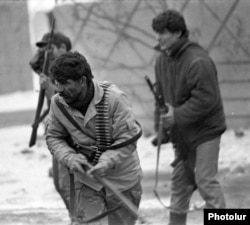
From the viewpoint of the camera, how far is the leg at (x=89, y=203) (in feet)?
15.9

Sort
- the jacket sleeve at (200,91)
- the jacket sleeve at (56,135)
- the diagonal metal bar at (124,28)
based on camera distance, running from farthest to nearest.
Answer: the diagonal metal bar at (124,28), the jacket sleeve at (200,91), the jacket sleeve at (56,135)

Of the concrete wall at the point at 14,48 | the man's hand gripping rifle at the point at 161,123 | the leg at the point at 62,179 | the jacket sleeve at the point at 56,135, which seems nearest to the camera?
the jacket sleeve at the point at 56,135

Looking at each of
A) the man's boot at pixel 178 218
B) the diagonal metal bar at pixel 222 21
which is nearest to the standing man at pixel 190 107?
the man's boot at pixel 178 218

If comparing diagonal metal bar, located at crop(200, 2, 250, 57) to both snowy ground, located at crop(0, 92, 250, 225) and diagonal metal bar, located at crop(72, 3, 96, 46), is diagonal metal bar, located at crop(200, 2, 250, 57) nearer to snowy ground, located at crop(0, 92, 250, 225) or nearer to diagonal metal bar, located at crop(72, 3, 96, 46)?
snowy ground, located at crop(0, 92, 250, 225)

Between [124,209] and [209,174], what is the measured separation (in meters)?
1.17

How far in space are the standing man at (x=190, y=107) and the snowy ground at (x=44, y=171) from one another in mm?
782

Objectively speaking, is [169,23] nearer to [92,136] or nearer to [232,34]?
[92,136]

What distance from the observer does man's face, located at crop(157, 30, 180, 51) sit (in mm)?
5910

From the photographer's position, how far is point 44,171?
9305 mm

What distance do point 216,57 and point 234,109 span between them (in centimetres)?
68

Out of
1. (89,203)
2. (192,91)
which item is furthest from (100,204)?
(192,91)

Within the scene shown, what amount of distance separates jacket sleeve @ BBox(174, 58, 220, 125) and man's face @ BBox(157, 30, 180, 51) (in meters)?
0.26

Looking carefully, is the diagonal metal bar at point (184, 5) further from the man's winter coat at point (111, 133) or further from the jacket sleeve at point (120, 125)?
the jacket sleeve at point (120, 125)

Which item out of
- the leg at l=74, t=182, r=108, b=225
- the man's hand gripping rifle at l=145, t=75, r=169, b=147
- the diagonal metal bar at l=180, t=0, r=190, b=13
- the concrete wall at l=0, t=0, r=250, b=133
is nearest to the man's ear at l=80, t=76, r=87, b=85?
the leg at l=74, t=182, r=108, b=225
